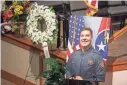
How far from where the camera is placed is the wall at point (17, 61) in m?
4.12

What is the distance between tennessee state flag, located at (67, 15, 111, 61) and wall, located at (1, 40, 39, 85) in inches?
42.2

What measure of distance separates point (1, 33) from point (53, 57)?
132cm

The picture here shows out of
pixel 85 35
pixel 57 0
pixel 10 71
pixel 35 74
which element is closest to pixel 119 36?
pixel 85 35

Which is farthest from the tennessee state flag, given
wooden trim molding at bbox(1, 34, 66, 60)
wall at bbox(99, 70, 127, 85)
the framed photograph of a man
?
wooden trim molding at bbox(1, 34, 66, 60)

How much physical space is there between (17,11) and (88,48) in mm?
1608

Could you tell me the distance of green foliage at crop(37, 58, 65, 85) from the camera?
332cm

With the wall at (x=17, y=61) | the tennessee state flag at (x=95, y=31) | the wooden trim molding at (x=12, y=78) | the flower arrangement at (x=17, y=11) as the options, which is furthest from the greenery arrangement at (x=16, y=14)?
the tennessee state flag at (x=95, y=31)

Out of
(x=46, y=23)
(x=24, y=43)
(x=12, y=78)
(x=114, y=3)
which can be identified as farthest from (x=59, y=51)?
(x=114, y=3)

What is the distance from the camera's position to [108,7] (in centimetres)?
522

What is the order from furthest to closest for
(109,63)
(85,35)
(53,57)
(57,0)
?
(57,0) < (53,57) < (109,63) < (85,35)

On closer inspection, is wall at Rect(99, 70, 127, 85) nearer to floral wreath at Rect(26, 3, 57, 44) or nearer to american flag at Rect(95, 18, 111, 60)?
american flag at Rect(95, 18, 111, 60)

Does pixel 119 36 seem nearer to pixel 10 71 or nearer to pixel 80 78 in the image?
pixel 80 78

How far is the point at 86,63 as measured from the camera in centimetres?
299

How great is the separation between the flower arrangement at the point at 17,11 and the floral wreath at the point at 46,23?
0.78 metres
